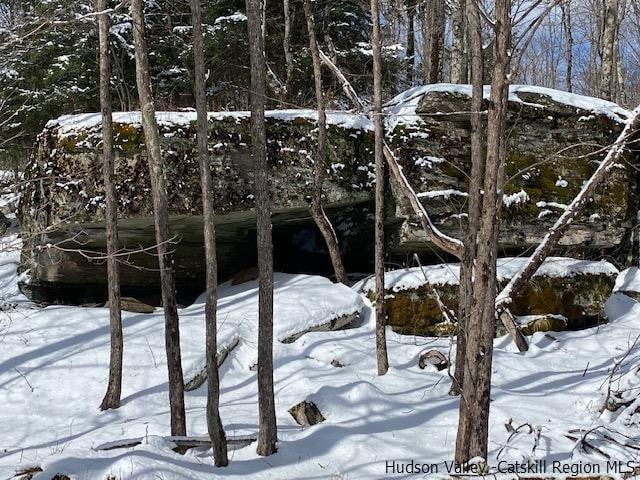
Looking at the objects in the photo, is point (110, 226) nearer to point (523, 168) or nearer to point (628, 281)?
point (523, 168)

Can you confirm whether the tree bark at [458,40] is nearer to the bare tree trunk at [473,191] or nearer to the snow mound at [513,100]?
the snow mound at [513,100]

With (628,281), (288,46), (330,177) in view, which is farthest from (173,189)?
(628,281)

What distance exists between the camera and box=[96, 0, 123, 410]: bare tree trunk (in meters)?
8.33

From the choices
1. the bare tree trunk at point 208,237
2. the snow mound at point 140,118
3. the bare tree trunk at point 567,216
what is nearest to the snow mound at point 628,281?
the bare tree trunk at point 567,216

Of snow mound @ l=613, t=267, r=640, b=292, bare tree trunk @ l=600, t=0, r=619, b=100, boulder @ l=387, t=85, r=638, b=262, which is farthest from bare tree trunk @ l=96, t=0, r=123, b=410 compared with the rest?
bare tree trunk @ l=600, t=0, r=619, b=100

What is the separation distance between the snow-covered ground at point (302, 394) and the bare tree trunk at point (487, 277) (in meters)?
0.64

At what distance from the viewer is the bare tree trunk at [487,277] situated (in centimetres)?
507

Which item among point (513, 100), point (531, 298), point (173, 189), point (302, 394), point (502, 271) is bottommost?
point (302, 394)

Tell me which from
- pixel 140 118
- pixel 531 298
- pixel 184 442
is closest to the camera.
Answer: pixel 184 442

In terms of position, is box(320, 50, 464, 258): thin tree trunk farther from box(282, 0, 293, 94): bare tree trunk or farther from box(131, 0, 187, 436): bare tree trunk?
box(131, 0, 187, 436): bare tree trunk

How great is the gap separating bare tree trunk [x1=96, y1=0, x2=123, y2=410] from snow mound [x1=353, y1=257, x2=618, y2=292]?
4929mm

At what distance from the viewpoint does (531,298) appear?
10766 mm

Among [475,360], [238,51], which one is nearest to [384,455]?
[475,360]

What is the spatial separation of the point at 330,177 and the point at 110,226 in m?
4.24
